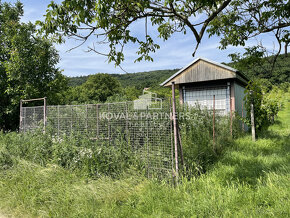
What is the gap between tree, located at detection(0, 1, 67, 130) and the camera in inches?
361

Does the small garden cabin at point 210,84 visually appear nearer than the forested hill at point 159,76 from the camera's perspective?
No

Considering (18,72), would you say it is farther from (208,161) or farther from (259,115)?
(259,115)

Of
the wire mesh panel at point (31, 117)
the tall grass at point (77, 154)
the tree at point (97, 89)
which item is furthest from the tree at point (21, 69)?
the tree at point (97, 89)

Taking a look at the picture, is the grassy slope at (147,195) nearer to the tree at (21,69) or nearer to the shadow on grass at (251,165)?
the shadow on grass at (251,165)

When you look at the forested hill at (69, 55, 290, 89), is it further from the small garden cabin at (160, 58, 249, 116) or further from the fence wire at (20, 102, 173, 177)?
the fence wire at (20, 102, 173, 177)

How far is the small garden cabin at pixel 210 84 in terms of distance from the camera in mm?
10102

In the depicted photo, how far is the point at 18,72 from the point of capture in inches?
360

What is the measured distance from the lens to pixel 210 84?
10.8 meters

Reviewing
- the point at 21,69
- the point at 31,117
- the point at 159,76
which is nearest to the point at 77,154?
the point at 31,117

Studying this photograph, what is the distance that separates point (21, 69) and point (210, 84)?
9.85 metres

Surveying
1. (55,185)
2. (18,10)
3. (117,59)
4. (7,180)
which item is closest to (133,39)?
(117,59)

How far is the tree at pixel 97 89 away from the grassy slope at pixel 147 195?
4414 centimetres

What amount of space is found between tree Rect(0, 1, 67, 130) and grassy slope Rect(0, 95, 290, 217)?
648 cm

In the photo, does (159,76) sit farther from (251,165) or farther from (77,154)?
(77,154)
